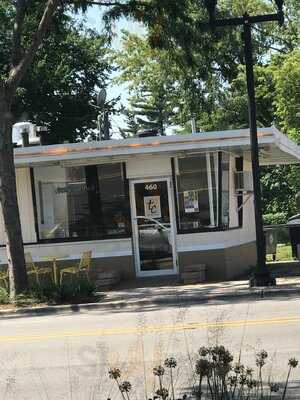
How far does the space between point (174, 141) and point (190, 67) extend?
192cm

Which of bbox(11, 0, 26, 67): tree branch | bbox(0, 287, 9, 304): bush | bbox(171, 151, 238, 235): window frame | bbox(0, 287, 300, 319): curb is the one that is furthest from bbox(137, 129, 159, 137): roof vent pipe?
bbox(0, 287, 300, 319): curb

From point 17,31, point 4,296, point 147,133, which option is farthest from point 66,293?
point 147,133

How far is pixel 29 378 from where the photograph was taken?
7293 mm

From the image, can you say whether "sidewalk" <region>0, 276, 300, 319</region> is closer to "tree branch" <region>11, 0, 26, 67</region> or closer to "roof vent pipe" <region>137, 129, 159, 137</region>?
"tree branch" <region>11, 0, 26, 67</region>

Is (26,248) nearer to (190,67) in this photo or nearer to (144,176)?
(144,176)

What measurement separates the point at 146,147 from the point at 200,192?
6.05 feet

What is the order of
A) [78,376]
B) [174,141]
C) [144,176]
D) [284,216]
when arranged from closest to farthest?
[78,376], [174,141], [144,176], [284,216]

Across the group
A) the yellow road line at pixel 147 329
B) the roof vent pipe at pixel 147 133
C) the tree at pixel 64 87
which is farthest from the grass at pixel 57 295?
the tree at pixel 64 87

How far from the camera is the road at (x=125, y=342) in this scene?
6.80 meters

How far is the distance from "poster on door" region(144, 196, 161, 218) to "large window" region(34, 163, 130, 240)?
19.6 inches

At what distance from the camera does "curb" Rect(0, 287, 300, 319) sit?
13453 mm

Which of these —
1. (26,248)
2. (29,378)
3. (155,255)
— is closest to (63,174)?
(26,248)

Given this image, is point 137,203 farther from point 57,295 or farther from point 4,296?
point 4,296

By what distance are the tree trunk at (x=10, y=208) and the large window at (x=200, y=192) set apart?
452 cm
